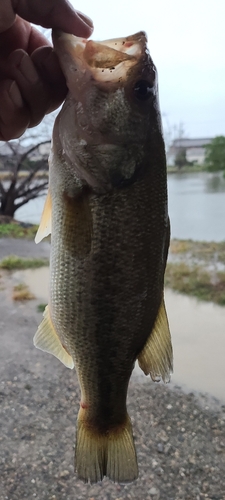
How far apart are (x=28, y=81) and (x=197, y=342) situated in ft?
10.0

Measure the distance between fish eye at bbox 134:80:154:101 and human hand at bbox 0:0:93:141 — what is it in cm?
17

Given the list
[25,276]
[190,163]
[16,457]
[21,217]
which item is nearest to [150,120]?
[16,457]

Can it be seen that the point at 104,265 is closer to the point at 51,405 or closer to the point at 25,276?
the point at 51,405

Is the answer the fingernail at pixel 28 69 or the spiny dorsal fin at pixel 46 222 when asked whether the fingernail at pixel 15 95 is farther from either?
the spiny dorsal fin at pixel 46 222

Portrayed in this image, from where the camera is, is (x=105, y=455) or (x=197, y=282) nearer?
(x=105, y=455)

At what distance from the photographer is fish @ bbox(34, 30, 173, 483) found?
2.46 feet

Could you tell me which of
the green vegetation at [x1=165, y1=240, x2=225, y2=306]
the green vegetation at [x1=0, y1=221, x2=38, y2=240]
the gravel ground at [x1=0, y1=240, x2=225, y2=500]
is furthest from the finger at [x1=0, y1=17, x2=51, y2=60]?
the green vegetation at [x1=0, y1=221, x2=38, y2=240]

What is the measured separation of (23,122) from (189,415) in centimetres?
221

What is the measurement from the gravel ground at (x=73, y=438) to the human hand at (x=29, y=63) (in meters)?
1.75

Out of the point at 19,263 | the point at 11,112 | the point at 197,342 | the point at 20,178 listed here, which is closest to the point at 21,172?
the point at 20,178

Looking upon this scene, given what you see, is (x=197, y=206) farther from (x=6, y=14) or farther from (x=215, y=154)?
(x=6, y=14)

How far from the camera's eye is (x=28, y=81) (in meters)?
0.91

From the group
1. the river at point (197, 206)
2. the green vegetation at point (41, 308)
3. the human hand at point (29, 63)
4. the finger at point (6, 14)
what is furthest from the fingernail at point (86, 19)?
the river at point (197, 206)

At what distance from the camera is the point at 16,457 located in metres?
2.27
